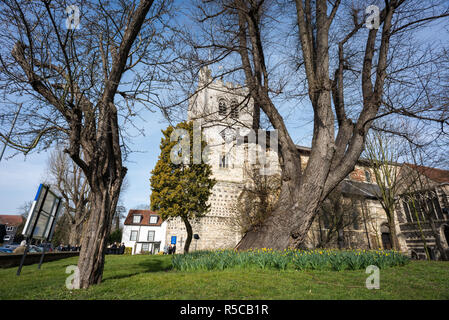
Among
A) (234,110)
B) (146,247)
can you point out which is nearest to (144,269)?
(234,110)

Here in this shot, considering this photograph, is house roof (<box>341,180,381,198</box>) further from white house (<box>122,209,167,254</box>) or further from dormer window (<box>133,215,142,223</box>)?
dormer window (<box>133,215,142,223</box>)

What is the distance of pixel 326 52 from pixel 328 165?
3.28 meters

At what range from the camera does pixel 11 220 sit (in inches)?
1918

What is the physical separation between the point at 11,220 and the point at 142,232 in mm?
35701

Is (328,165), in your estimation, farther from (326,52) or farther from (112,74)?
(112,74)

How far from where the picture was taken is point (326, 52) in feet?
21.1

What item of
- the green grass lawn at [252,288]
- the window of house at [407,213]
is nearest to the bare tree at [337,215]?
the window of house at [407,213]

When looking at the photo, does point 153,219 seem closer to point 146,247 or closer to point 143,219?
point 143,219

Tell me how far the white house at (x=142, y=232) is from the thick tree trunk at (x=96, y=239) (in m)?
31.7
